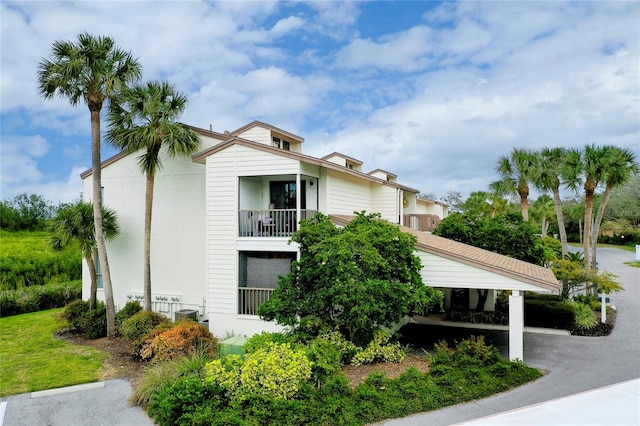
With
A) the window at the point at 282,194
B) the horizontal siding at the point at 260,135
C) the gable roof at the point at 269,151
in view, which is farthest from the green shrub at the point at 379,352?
the horizontal siding at the point at 260,135

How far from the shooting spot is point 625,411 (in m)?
4.77

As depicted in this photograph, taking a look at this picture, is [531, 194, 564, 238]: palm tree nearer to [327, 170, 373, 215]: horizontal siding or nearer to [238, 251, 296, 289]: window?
[327, 170, 373, 215]: horizontal siding

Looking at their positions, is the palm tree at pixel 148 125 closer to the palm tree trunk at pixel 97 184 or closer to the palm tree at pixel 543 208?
the palm tree trunk at pixel 97 184

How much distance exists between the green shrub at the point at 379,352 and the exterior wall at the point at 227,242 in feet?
14.8

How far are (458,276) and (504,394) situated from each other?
3476mm

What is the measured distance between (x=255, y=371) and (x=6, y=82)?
14.9 metres

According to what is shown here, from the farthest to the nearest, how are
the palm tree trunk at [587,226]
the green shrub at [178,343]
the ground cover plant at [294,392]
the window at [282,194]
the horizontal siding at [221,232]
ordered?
1. the palm tree trunk at [587,226]
2. the window at [282,194]
3. the horizontal siding at [221,232]
4. the green shrub at [178,343]
5. the ground cover plant at [294,392]

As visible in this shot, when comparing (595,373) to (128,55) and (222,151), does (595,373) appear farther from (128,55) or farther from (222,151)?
(128,55)

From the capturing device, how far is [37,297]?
2270cm

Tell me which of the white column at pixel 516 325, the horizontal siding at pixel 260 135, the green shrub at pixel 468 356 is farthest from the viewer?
the horizontal siding at pixel 260 135

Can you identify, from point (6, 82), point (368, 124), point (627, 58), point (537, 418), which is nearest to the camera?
point (537, 418)

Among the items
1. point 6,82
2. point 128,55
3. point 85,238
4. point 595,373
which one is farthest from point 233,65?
point 595,373

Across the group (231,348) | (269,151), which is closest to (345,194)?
(269,151)

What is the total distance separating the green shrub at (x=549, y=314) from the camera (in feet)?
53.5
